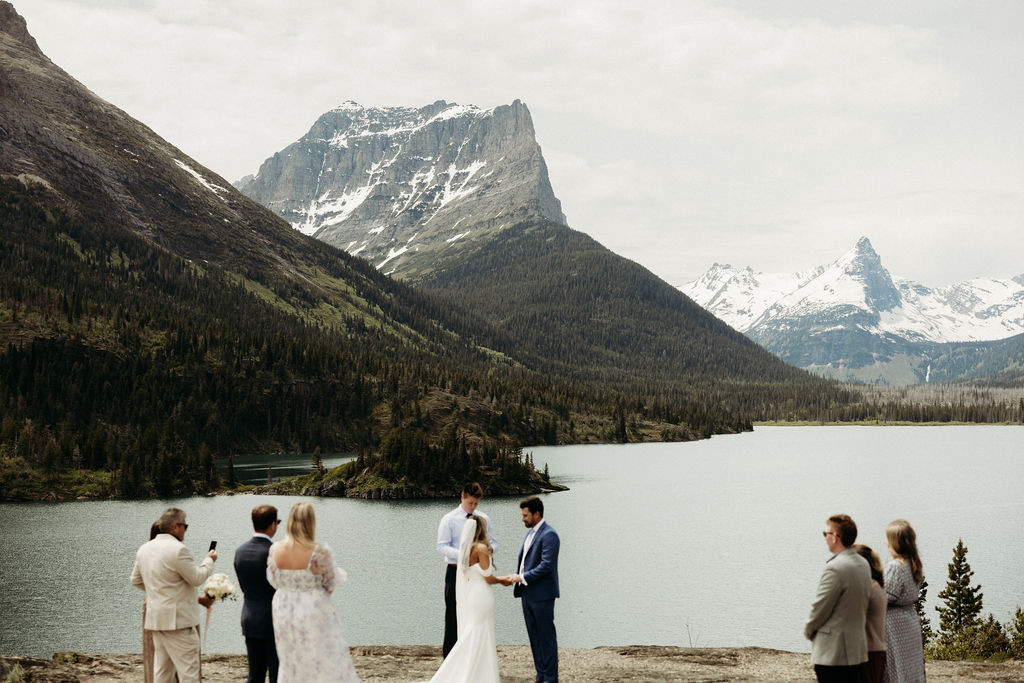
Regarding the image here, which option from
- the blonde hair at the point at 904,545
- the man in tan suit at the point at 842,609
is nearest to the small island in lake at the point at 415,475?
the blonde hair at the point at 904,545

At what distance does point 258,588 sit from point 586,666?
11.6m

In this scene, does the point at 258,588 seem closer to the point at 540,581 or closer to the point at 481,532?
the point at 481,532

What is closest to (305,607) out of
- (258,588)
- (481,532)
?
(258,588)

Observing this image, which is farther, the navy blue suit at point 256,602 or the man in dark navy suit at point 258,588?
the navy blue suit at point 256,602

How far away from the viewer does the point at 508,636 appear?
129 ft

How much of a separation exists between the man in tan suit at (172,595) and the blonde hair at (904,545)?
443 inches

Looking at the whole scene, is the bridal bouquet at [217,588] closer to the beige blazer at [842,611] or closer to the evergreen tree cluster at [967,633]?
the beige blazer at [842,611]

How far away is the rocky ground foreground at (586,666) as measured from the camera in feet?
68.9

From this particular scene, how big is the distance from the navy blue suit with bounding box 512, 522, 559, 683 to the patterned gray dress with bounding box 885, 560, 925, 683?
20.7ft

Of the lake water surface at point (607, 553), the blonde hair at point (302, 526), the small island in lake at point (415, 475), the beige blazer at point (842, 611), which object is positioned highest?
the blonde hair at point (302, 526)

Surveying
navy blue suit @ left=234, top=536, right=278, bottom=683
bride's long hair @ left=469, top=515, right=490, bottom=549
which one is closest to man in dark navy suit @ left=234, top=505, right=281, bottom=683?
navy blue suit @ left=234, top=536, right=278, bottom=683

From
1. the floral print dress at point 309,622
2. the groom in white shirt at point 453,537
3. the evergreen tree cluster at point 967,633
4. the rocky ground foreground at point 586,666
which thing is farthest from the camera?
the evergreen tree cluster at point 967,633

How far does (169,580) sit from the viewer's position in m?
14.5

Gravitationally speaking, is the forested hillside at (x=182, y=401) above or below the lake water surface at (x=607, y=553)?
above
